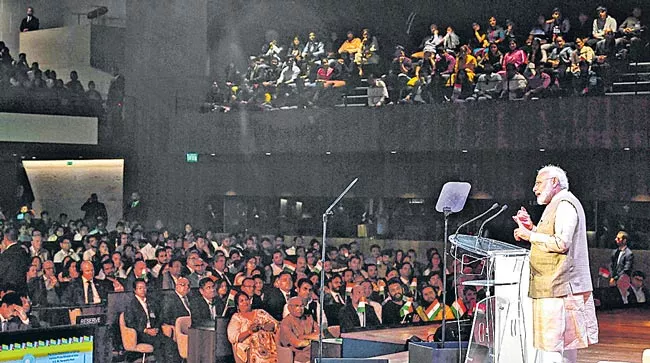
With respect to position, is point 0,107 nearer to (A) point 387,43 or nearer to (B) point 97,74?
(B) point 97,74

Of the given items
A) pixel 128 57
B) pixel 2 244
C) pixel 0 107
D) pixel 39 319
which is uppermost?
pixel 128 57

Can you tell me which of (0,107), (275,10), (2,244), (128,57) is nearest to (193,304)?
(2,244)

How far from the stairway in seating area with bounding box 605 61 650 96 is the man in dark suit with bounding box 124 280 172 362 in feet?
14.2

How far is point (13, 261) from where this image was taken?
7594mm

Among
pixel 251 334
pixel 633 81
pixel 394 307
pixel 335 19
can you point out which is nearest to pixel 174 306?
pixel 251 334

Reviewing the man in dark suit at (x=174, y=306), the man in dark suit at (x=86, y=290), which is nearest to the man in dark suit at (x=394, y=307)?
the man in dark suit at (x=174, y=306)

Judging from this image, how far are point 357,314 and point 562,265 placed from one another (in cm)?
340

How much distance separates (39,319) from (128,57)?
138 inches

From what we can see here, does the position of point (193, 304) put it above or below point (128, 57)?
below

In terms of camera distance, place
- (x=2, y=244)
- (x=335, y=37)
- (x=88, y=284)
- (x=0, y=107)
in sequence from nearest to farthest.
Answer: (x=88, y=284), (x=2, y=244), (x=0, y=107), (x=335, y=37)

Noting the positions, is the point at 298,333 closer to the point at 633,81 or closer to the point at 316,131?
the point at 316,131

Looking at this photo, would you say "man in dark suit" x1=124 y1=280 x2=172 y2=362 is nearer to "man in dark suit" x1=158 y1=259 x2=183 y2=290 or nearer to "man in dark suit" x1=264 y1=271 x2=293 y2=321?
"man in dark suit" x1=264 y1=271 x2=293 y2=321

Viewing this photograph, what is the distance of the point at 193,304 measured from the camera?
6.90 metres

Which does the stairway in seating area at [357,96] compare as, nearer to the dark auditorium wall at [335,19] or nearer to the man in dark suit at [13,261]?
the dark auditorium wall at [335,19]
